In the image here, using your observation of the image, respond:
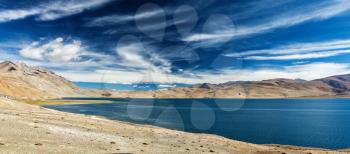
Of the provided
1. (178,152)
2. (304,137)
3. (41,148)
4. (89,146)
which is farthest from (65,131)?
(304,137)

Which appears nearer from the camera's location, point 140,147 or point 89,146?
point 89,146

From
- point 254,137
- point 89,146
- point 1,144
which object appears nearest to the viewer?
point 1,144

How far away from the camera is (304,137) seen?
7788cm

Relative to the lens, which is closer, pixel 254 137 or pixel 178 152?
pixel 178 152

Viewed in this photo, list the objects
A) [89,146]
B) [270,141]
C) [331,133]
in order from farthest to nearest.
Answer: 1. [331,133]
2. [270,141]
3. [89,146]

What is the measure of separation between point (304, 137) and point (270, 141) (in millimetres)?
13561

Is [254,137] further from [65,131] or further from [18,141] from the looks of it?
[18,141]

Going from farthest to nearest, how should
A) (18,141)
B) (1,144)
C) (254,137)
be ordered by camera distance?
(254,137), (18,141), (1,144)

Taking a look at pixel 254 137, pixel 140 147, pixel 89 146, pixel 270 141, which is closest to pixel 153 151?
pixel 140 147

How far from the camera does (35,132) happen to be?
33.8 meters

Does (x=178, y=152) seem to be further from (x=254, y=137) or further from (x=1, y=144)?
(x=254, y=137)

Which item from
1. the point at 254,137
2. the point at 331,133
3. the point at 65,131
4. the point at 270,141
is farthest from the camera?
the point at 331,133

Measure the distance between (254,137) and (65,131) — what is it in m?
52.9

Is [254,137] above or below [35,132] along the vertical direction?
below
